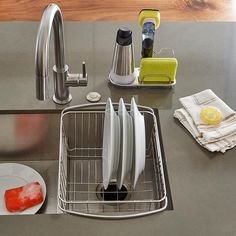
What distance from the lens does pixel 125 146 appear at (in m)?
1.17

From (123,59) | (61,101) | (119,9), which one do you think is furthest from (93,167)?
(119,9)

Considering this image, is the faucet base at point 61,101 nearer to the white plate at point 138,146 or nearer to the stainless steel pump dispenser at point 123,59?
the stainless steel pump dispenser at point 123,59

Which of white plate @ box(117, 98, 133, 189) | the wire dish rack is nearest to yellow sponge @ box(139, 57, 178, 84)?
the wire dish rack

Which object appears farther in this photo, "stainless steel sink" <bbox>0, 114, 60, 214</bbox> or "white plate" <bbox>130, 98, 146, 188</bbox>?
"stainless steel sink" <bbox>0, 114, 60, 214</bbox>

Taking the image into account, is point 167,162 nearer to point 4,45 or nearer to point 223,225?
point 223,225

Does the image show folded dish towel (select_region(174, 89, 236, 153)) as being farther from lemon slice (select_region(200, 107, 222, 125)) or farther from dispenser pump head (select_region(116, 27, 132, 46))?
dispenser pump head (select_region(116, 27, 132, 46))

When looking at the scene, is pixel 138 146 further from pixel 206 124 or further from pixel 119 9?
pixel 119 9

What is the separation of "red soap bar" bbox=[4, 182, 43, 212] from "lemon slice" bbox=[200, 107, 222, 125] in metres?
0.51

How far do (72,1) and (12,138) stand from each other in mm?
682

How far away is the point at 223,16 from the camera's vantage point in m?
1.79

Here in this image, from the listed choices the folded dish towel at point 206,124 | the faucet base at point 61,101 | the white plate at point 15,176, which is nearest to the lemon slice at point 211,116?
the folded dish towel at point 206,124

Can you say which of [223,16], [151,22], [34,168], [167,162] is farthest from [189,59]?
[34,168]

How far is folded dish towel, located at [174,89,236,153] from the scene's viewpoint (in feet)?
4.03

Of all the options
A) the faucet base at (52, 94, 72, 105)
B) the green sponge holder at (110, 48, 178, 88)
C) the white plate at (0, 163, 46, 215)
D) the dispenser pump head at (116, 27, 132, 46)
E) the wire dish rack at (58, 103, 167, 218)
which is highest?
the dispenser pump head at (116, 27, 132, 46)
